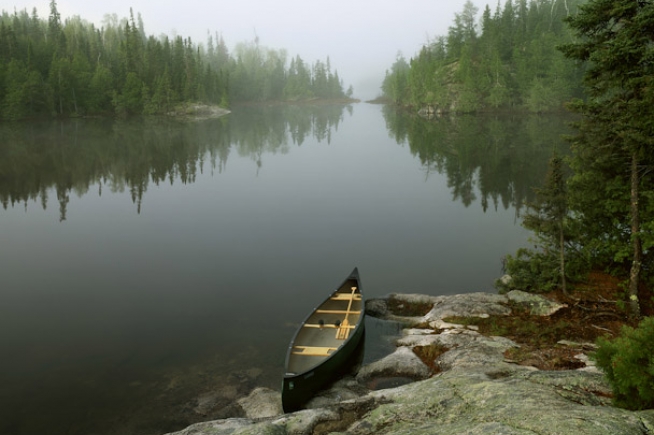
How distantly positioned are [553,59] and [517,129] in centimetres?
4514

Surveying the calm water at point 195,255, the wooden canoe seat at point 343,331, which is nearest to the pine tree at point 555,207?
the calm water at point 195,255

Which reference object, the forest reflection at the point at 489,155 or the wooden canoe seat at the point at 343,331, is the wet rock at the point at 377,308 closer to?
the wooden canoe seat at the point at 343,331

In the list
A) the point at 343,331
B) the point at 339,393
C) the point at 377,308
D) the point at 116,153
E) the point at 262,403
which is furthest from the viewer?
the point at 116,153

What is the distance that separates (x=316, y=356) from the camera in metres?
17.8

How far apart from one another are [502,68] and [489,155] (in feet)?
260

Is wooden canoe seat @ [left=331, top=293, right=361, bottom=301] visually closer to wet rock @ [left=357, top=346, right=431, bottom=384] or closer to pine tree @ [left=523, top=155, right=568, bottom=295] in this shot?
wet rock @ [left=357, top=346, right=431, bottom=384]

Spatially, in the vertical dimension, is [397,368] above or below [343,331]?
below

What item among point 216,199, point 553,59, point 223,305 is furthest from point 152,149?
point 553,59

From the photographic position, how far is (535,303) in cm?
2039

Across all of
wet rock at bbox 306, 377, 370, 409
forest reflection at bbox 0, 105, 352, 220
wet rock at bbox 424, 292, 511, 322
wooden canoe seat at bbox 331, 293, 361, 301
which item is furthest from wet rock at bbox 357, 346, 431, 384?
forest reflection at bbox 0, 105, 352, 220

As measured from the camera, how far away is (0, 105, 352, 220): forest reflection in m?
51.6

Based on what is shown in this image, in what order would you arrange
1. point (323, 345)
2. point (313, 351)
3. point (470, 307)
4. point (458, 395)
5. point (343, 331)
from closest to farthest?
point (458, 395), point (313, 351), point (323, 345), point (343, 331), point (470, 307)

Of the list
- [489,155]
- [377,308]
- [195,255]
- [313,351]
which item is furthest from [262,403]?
[489,155]

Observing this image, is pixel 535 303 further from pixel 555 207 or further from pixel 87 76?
pixel 87 76
